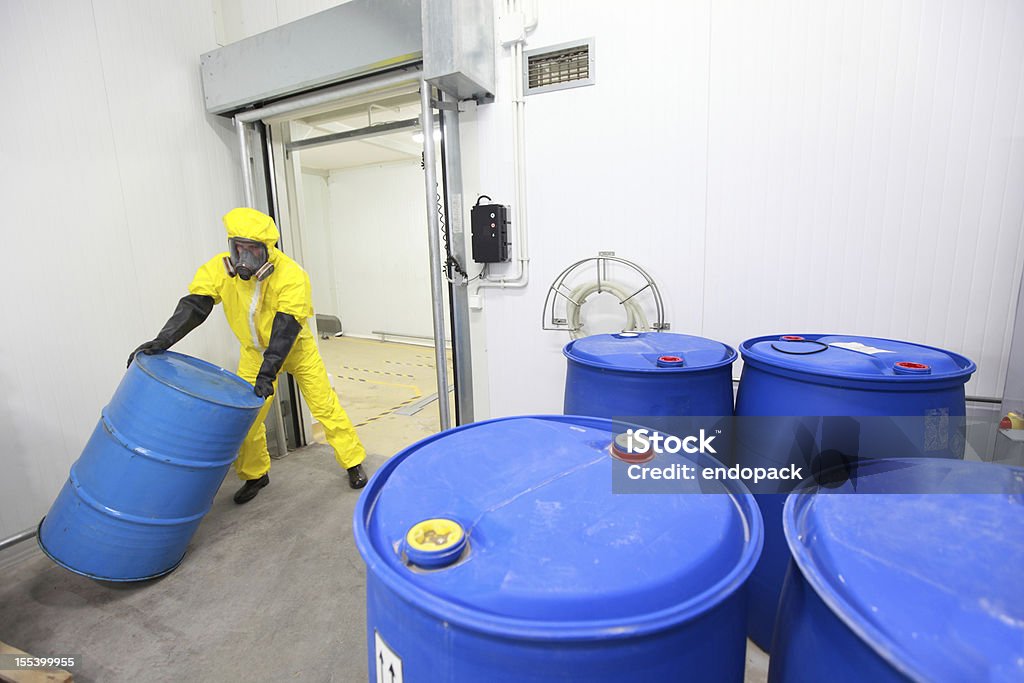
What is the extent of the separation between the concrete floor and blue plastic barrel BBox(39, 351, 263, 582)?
7.2 inches

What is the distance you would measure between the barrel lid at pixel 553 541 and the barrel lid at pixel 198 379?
3.82 ft

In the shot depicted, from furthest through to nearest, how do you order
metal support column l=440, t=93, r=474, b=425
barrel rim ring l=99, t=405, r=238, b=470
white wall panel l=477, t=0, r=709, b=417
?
metal support column l=440, t=93, r=474, b=425
white wall panel l=477, t=0, r=709, b=417
barrel rim ring l=99, t=405, r=238, b=470

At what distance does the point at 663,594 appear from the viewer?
1.96 ft

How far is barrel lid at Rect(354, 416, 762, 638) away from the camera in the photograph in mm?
578

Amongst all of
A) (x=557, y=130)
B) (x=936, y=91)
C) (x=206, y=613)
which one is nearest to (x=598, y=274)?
(x=557, y=130)

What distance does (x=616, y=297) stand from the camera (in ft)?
7.26

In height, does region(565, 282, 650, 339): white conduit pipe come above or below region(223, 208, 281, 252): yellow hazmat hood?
below

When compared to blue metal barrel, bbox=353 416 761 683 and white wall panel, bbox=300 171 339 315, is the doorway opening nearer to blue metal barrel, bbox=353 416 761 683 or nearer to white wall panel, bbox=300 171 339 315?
white wall panel, bbox=300 171 339 315

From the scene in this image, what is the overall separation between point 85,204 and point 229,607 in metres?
1.89

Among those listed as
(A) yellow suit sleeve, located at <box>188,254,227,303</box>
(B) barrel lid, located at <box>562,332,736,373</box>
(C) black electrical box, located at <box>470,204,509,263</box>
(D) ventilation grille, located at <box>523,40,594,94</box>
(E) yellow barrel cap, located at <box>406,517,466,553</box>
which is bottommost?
(E) yellow barrel cap, located at <box>406,517,466,553</box>

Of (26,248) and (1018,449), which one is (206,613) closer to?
(26,248)

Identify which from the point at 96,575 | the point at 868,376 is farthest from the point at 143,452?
the point at 868,376

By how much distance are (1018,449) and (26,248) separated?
3647mm

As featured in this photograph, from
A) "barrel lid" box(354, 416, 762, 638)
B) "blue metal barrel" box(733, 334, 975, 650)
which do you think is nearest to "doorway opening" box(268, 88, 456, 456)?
"blue metal barrel" box(733, 334, 975, 650)
